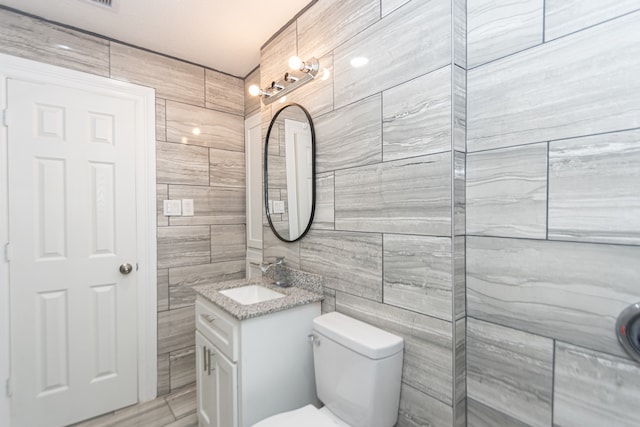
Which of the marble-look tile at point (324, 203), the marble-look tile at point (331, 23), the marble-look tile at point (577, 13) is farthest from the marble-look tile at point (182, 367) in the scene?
the marble-look tile at point (577, 13)

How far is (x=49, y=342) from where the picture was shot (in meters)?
1.83

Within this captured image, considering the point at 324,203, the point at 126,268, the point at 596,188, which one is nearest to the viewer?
the point at 596,188

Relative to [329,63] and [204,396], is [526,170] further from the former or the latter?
[204,396]

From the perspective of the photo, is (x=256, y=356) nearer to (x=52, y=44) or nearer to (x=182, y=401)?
(x=182, y=401)

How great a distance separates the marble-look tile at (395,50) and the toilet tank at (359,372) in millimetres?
1040

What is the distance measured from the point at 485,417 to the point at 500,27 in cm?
139

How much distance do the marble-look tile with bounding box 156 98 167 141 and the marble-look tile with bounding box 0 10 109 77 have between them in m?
0.33

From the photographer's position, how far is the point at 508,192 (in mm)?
1073

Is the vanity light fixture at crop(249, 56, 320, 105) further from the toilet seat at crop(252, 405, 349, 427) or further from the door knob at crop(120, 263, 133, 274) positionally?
the toilet seat at crop(252, 405, 349, 427)

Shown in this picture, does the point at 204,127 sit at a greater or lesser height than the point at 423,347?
greater

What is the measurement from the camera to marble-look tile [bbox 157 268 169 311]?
2191 millimetres

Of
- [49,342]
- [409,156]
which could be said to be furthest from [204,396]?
[409,156]

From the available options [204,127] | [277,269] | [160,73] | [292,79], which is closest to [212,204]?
[204,127]

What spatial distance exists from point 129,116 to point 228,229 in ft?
3.38
